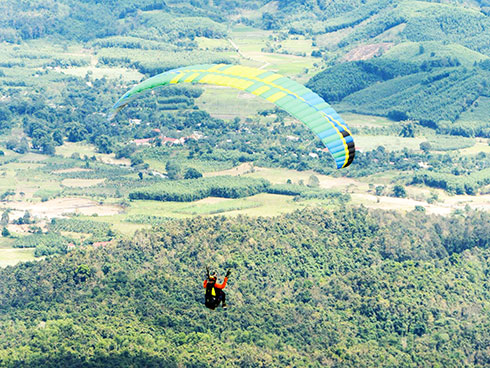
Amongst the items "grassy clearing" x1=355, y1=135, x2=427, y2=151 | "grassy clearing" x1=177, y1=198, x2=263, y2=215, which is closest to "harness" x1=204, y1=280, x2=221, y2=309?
"grassy clearing" x1=177, y1=198, x2=263, y2=215

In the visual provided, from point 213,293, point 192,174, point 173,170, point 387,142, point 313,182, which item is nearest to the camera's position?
point 213,293

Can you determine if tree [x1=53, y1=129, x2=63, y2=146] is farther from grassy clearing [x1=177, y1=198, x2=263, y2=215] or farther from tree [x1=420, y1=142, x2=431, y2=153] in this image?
tree [x1=420, y1=142, x2=431, y2=153]

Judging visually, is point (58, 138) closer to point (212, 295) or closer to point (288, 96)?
point (288, 96)

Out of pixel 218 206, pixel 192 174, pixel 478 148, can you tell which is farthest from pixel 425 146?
pixel 218 206

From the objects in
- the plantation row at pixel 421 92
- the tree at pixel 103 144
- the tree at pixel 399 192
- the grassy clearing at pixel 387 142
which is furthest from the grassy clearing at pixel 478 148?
the tree at pixel 103 144

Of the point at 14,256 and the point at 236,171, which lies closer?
the point at 14,256
